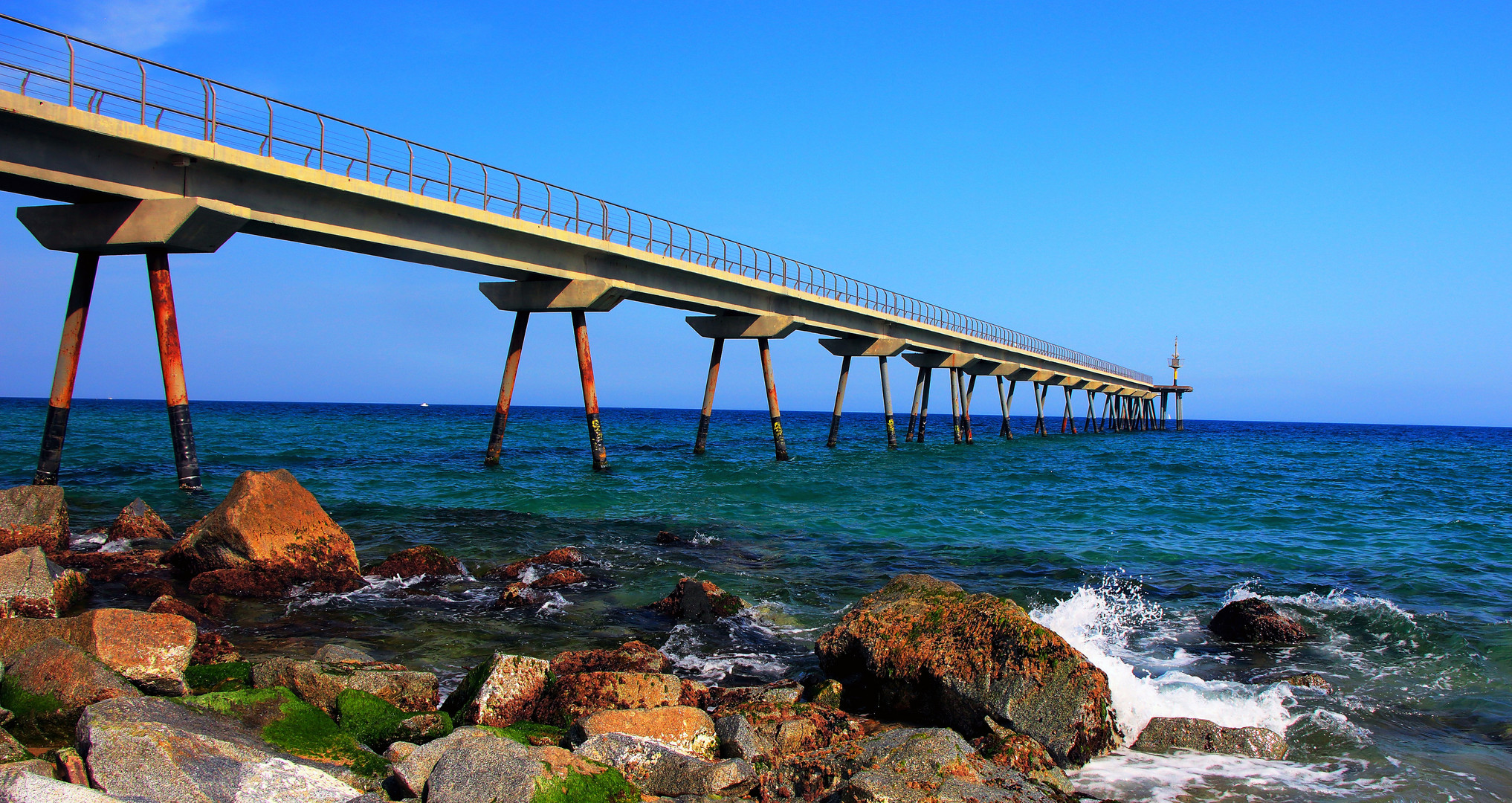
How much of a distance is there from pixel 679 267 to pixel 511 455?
1105 cm

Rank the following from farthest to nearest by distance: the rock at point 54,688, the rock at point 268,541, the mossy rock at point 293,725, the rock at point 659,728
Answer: the rock at point 268,541
the rock at point 659,728
the rock at point 54,688
the mossy rock at point 293,725

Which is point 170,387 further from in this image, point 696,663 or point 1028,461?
point 1028,461

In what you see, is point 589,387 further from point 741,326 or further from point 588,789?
point 588,789

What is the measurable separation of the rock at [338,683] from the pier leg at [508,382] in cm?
1977

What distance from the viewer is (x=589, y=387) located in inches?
1013

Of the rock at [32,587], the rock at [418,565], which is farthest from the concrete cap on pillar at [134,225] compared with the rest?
the rock at [32,587]

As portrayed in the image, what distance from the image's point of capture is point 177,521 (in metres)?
14.5

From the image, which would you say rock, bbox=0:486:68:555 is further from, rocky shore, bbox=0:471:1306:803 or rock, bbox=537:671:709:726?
rock, bbox=537:671:709:726

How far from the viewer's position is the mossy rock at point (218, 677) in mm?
6051

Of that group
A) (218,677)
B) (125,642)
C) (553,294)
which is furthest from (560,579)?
(553,294)

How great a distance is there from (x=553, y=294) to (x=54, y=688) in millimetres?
19669

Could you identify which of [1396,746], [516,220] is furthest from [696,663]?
[516,220]

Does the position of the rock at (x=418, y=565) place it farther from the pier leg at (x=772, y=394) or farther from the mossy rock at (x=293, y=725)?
the pier leg at (x=772, y=394)

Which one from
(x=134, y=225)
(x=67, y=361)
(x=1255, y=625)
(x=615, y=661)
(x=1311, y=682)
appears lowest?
(x=1311, y=682)
